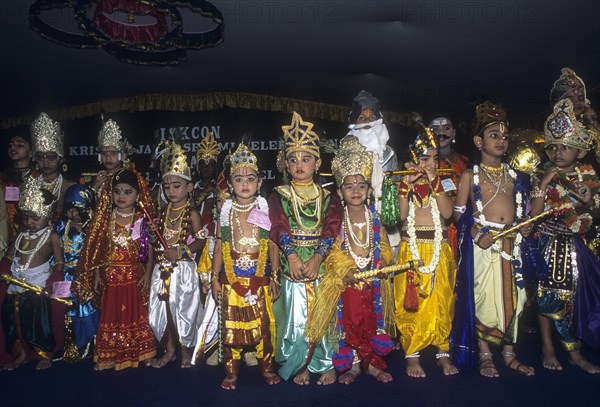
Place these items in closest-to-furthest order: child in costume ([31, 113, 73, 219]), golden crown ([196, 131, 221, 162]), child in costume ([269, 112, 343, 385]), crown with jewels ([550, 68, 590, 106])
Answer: child in costume ([269, 112, 343, 385])
crown with jewels ([550, 68, 590, 106])
child in costume ([31, 113, 73, 219])
golden crown ([196, 131, 221, 162])

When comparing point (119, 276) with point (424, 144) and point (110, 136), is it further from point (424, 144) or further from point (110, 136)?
point (424, 144)

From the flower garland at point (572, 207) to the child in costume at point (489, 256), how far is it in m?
0.23

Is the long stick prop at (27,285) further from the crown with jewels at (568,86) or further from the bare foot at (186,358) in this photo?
the crown with jewels at (568,86)

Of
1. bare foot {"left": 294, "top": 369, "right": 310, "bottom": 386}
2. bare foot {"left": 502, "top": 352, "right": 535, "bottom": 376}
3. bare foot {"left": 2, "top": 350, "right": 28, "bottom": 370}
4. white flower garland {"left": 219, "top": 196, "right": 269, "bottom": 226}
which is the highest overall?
white flower garland {"left": 219, "top": 196, "right": 269, "bottom": 226}

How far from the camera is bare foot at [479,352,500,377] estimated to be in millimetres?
3533

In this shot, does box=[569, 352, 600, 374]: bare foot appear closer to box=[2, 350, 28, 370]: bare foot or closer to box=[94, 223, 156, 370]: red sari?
box=[94, 223, 156, 370]: red sari

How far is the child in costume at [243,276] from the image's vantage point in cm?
347

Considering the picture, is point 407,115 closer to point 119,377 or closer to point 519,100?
point 519,100

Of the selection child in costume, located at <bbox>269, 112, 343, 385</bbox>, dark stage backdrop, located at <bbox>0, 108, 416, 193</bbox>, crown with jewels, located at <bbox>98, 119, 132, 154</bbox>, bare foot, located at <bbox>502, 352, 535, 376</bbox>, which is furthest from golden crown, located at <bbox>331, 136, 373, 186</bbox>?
dark stage backdrop, located at <bbox>0, 108, 416, 193</bbox>

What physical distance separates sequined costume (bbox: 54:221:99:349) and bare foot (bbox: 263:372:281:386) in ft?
5.77

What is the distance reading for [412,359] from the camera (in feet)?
11.9

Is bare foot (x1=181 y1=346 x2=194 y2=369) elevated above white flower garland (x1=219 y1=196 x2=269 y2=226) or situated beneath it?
situated beneath

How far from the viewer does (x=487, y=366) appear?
3578 millimetres

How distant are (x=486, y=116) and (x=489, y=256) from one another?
117 cm
